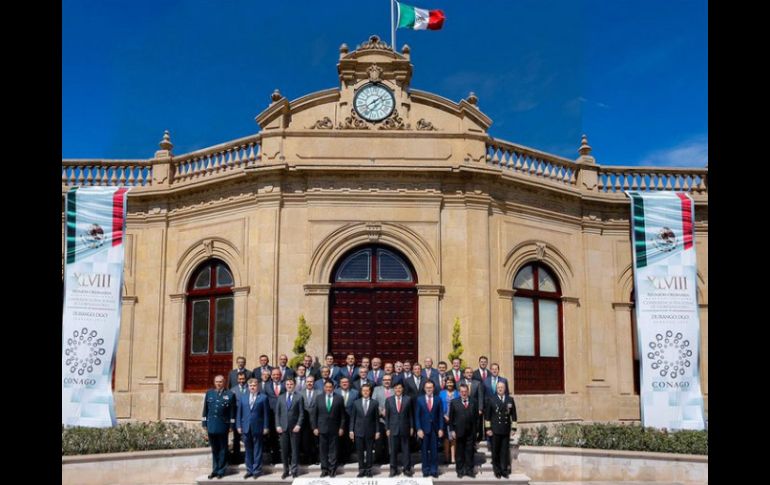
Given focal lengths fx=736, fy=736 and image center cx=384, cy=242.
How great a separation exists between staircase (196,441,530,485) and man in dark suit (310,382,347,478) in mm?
289

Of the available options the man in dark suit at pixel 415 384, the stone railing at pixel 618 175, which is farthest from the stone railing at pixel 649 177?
the man in dark suit at pixel 415 384

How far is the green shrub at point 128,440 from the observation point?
13516 millimetres

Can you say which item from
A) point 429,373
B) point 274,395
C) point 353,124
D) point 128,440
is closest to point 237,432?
point 274,395

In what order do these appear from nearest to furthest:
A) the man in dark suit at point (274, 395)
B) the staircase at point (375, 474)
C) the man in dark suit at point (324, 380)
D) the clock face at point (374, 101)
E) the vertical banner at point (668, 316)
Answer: the staircase at point (375, 474), the man in dark suit at point (324, 380), the man in dark suit at point (274, 395), the vertical banner at point (668, 316), the clock face at point (374, 101)

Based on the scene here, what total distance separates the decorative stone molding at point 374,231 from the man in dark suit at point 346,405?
460 cm

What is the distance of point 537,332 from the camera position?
1856 centimetres

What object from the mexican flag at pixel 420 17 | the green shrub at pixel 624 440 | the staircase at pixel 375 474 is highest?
the mexican flag at pixel 420 17

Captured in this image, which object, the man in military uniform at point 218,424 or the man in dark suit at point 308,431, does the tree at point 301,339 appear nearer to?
the man in dark suit at point 308,431

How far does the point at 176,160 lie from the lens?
19.6 meters

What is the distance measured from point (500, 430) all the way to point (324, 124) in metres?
8.62

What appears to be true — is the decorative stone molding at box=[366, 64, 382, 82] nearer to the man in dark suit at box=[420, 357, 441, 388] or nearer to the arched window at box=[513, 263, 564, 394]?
the arched window at box=[513, 263, 564, 394]

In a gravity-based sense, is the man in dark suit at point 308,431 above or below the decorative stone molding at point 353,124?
below

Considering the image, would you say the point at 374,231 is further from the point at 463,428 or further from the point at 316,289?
the point at 463,428
